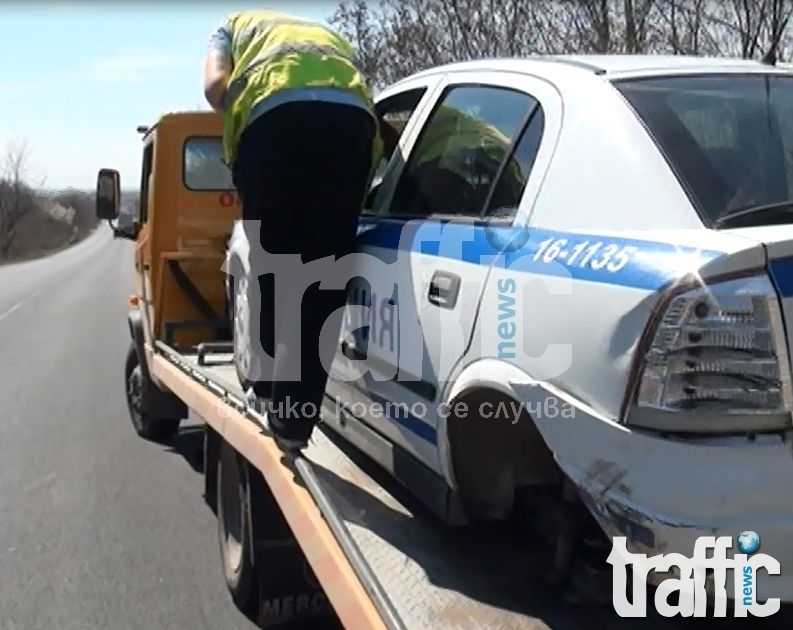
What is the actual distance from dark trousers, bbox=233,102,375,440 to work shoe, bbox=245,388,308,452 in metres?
0.03

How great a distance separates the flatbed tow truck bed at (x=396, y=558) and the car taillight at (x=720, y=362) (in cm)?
76

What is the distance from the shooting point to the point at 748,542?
8.19ft

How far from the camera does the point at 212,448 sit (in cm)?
588

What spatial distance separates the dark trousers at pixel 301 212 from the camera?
3.82 metres

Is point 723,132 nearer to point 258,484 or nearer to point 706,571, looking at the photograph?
point 706,571

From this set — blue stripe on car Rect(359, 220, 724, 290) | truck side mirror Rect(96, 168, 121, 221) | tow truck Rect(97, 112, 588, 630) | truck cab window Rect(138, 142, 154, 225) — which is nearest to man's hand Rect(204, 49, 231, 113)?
blue stripe on car Rect(359, 220, 724, 290)

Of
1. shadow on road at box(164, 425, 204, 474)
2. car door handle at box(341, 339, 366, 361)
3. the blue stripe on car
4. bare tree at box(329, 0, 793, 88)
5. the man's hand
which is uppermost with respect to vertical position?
bare tree at box(329, 0, 793, 88)

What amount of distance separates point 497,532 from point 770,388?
1.48 metres

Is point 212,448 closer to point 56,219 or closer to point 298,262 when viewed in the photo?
point 298,262

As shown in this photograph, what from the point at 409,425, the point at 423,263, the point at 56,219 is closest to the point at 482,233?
the point at 423,263

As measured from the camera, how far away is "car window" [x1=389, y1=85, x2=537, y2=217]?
354cm

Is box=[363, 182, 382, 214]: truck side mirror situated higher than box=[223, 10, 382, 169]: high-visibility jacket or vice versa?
box=[223, 10, 382, 169]: high-visibility jacket

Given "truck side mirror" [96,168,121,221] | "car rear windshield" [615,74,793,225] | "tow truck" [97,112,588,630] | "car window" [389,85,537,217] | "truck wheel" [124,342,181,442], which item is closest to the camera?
"car rear windshield" [615,74,793,225]

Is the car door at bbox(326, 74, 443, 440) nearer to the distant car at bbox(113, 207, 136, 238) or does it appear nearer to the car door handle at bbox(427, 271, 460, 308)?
the car door handle at bbox(427, 271, 460, 308)
